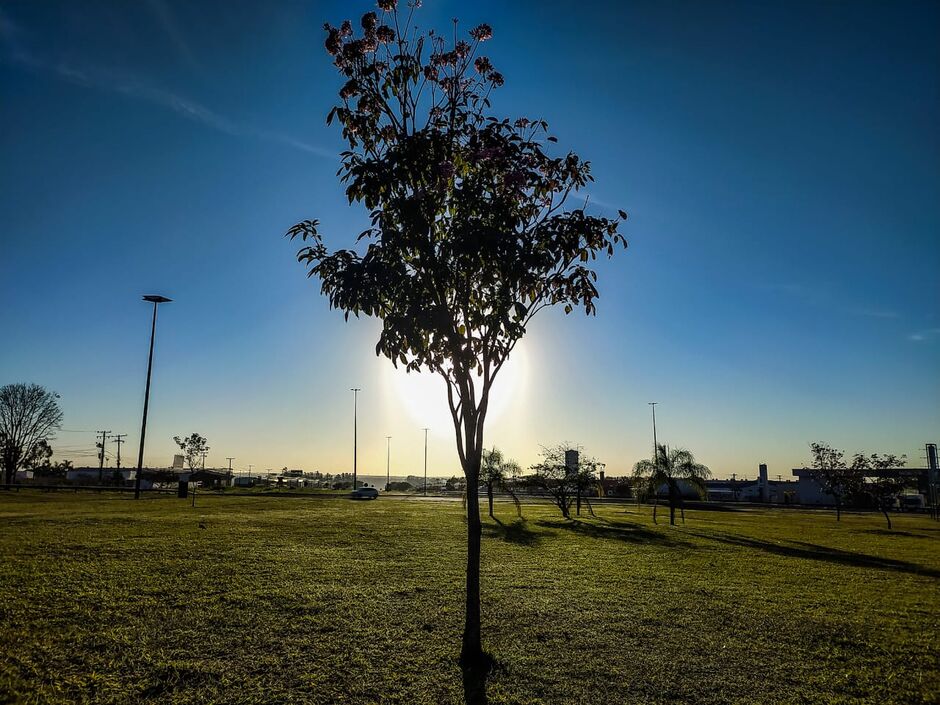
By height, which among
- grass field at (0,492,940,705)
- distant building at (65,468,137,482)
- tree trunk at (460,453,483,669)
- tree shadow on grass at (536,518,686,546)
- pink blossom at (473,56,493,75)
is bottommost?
distant building at (65,468,137,482)

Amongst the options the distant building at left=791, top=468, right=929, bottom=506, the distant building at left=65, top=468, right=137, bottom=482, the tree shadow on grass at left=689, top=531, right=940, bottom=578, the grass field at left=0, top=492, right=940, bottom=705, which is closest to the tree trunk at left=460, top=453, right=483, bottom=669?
the grass field at left=0, top=492, right=940, bottom=705

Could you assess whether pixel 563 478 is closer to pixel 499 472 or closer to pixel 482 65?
pixel 499 472

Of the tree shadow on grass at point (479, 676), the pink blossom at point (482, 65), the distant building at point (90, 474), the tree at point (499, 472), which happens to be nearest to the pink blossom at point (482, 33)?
the pink blossom at point (482, 65)

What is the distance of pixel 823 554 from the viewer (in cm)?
1908

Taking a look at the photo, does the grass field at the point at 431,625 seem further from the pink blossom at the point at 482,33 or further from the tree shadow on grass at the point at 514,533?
the pink blossom at the point at 482,33

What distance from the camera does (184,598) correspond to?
9594 mm

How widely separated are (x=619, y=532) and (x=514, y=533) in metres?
5.48

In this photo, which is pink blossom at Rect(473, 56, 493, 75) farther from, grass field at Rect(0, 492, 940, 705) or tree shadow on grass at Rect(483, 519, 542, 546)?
tree shadow on grass at Rect(483, 519, 542, 546)

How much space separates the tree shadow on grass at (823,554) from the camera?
16477 mm

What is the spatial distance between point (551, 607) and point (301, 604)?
447 cm

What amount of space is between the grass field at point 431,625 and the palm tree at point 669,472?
16.9 meters

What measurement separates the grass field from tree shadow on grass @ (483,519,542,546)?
336 cm

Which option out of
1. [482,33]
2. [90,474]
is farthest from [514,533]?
[90,474]

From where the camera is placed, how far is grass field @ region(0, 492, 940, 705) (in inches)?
243
